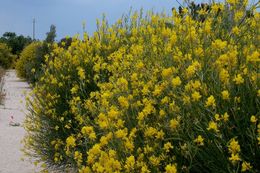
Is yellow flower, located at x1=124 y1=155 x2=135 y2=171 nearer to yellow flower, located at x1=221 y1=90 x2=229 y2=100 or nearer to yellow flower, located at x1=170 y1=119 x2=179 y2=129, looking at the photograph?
yellow flower, located at x1=170 y1=119 x2=179 y2=129

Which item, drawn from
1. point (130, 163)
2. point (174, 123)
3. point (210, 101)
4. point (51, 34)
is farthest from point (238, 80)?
point (51, 34)

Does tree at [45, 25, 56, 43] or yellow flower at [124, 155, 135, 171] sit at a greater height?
tree at [45, 25, 56, 43]

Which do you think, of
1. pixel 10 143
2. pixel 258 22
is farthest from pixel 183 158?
pixel 10 143

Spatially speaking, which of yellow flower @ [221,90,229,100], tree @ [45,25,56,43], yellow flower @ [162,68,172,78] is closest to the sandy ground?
yellow flower @ [162,68,172,78]

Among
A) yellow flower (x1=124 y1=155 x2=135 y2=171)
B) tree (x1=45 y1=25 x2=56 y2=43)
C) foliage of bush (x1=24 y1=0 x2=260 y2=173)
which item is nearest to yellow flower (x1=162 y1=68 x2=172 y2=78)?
foliage of bush (x1=24 y1=0 x2=260 y2=173)

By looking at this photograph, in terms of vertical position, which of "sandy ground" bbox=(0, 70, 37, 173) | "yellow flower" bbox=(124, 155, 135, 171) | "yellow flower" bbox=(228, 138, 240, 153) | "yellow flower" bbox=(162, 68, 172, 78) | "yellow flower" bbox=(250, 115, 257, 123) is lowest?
"sandy ground" bbox=(0, 70, 37, 173)

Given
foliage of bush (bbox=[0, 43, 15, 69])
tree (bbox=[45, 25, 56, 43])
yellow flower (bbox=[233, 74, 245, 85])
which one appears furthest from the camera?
foliage of bush (bbox=[0, 43, 15, 69])

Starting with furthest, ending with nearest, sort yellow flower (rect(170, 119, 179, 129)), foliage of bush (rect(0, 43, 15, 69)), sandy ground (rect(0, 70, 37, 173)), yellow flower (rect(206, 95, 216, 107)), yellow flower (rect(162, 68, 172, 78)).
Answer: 1. foliage of bush (rect(0, 43, 15, 69))
2. sandy ground (rect(0, 70, 37, 173))
3. yellow flower (rect(162, 68, 172, 78))
4. yellow flower (rect(170, 119, 179, 129))
5. yellow flower (rect(206, 95, 216, 107))

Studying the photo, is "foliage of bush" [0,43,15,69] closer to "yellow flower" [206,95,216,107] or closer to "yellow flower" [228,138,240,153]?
"yellow flower" [206,95,216,107]

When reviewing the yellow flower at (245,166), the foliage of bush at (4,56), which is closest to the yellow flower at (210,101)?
the yellow flower at (245,166)

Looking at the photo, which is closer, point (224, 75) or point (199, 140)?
point (199, 140)

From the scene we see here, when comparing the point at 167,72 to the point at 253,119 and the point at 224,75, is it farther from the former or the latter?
the point at 253,119

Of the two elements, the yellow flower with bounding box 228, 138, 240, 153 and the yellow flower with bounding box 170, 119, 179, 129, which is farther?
the yellow flower with bounding box 170, 119, 179, 129

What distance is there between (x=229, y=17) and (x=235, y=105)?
6.11 feet
